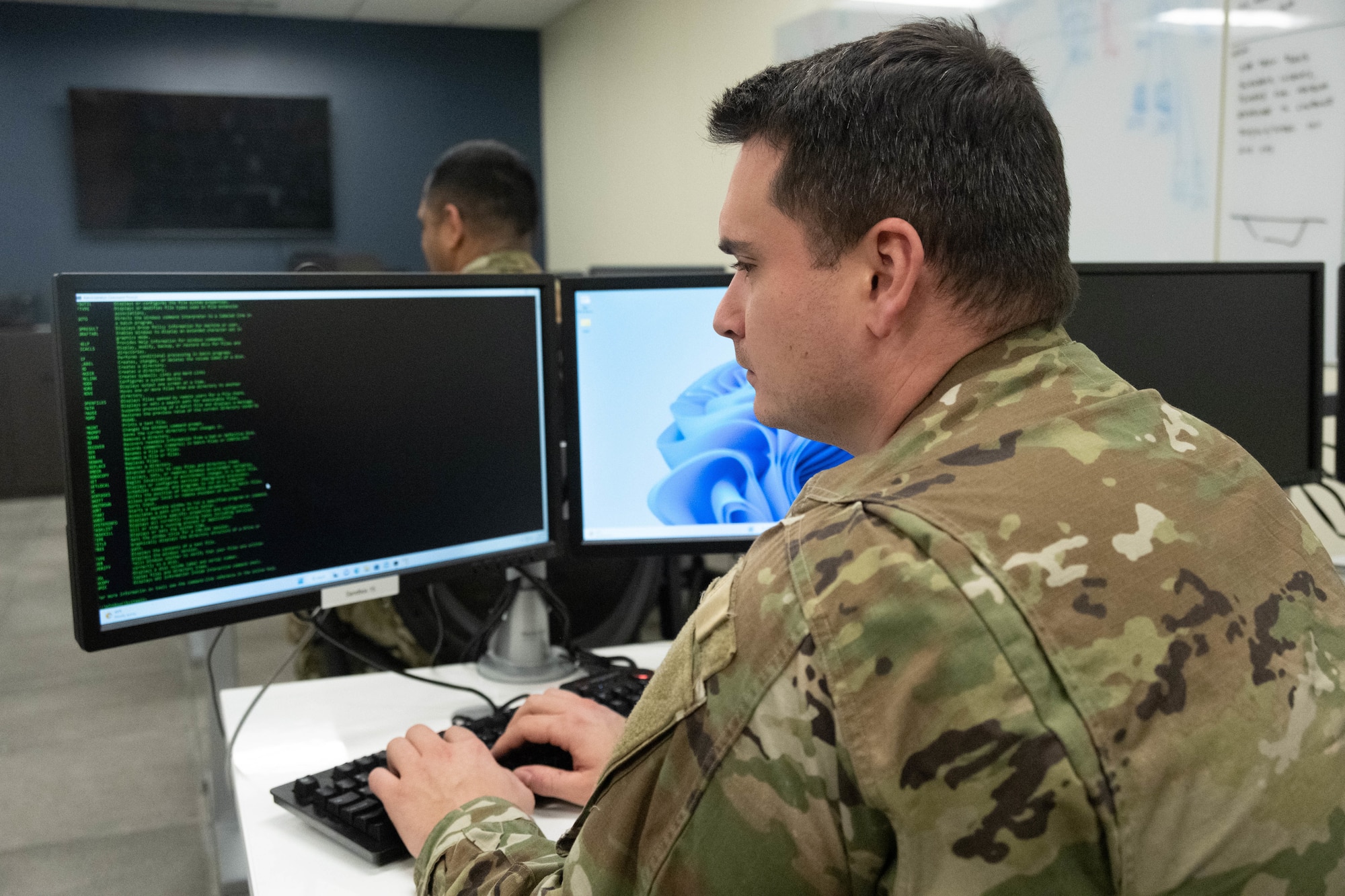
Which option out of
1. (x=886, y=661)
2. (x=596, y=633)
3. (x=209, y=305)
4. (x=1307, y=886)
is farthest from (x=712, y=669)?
(x=596, y=633)

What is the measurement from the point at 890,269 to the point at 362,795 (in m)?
0.62

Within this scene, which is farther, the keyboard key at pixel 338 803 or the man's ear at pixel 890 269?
the keyboard key at pixel 338 803

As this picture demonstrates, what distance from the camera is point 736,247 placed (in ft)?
2.50

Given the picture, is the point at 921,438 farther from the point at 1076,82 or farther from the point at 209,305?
the point at 1076,82

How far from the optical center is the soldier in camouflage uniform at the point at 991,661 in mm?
539

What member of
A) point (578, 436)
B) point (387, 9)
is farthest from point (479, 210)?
point (387, 9)

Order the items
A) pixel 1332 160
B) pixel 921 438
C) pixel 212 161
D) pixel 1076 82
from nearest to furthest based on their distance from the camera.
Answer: pixel 921 438 < pixel 1332 160 < pixel 1076 82 < pixel 212 161

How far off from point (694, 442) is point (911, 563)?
2.48 ft

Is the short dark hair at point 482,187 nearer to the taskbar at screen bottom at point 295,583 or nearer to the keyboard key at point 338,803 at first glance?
the taskbar at screen bottom at point 295,583

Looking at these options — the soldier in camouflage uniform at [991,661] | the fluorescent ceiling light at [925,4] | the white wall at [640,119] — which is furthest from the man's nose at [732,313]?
the white wall at [640,119]

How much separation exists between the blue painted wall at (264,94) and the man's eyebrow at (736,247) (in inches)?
228

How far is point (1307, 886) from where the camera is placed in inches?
23.1

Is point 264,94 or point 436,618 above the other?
point 264,94

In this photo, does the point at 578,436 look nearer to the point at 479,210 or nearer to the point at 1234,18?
the point at 479,210
